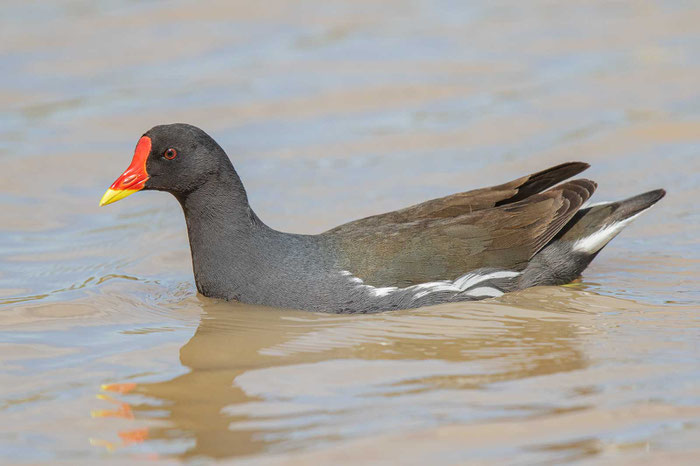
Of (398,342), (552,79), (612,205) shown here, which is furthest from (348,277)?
(552,79)

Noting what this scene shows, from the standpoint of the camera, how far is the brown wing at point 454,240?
5.64 meters

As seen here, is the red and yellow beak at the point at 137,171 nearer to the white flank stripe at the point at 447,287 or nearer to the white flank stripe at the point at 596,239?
the white flank stripe at the point at 447,287

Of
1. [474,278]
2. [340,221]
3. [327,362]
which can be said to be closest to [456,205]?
[474,278]

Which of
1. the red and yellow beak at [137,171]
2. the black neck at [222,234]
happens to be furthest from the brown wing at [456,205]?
the red and yellow beak at [137,171]

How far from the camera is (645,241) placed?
697 cm

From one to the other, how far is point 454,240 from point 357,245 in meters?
0.52

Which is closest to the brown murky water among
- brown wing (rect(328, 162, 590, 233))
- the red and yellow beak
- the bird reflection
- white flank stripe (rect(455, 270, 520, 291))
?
the bird reflection

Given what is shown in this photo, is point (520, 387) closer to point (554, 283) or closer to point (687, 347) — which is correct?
point (687, 347)

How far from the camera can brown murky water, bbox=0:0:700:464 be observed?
13.8ft

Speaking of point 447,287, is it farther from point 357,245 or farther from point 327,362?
point 327,362

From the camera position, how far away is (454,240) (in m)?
5.77

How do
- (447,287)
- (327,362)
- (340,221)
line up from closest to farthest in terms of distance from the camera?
(327,362)
(447,287)
(340,221)

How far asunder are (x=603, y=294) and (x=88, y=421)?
9.64ft

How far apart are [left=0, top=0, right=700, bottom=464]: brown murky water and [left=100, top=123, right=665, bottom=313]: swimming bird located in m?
0.13
